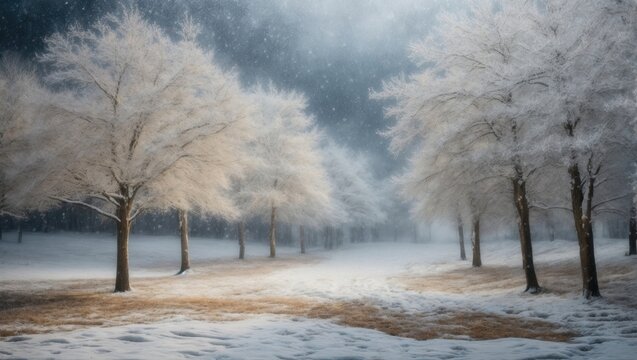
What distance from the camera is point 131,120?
1218 centimetres

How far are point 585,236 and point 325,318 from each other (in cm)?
737

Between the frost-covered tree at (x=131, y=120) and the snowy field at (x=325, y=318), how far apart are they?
3.55 meters

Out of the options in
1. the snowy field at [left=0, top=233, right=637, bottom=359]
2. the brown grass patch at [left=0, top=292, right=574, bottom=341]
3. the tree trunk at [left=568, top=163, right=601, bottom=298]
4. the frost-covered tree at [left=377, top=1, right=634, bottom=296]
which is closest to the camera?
the snowy field at [left=0, top=233, right=637, bottom=359]

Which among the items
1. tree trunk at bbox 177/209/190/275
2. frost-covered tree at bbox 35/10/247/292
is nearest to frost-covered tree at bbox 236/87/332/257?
tree trunk at bbox 177/209/190/275

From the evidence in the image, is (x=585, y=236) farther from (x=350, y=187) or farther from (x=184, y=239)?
(x=350, y=187)

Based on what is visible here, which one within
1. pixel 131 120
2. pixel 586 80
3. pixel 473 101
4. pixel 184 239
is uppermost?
pixel 473 101

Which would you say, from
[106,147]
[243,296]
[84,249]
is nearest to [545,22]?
[243,296]

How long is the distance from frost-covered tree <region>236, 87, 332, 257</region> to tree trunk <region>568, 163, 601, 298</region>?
21.4 m

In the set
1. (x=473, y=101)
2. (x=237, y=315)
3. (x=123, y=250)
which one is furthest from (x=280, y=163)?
(x=237, y=315)

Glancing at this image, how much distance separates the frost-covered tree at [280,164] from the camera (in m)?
29.8

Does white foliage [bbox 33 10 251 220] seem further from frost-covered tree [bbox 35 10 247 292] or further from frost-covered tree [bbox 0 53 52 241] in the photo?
frost-covered tree [bbox 0 53 52 241]

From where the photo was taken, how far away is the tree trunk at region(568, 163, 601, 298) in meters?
10.1

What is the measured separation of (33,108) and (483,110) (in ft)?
49.2

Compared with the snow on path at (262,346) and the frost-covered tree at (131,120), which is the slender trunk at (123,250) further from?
the snow on path at (262,346)
